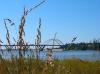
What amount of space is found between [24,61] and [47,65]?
24 centimetres

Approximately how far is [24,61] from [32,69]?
11cm

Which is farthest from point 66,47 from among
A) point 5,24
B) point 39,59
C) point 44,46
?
point 5,24

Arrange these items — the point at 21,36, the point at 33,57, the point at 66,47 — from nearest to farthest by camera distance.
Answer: the point at 21,36 < the point at 33,57 < the point at 66,47

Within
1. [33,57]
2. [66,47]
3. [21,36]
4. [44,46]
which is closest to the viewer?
[21,36]

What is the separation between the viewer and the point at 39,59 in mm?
3812

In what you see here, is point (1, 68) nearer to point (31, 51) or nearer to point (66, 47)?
point (31, 51)

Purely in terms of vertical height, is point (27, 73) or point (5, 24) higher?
point (5, 24)

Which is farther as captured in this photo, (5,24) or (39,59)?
(39,59)

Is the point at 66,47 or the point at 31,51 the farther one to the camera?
the point at 66,47

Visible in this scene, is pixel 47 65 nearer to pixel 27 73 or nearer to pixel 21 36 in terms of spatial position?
pixel 27 73

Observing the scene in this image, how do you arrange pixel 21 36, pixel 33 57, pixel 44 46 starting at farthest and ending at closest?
pixel 33 57 < pixel 44 46 < pixel 21 36

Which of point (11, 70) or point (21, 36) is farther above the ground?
point (21, 36)

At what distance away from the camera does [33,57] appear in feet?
12.1

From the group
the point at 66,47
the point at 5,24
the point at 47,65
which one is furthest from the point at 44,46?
the point at 66,47
